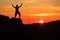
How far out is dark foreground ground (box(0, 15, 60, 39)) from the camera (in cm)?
3988

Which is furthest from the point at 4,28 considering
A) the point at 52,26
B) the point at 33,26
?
the point at 52,26

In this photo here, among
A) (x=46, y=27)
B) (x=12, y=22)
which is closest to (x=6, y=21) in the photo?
(x=12, y=22)

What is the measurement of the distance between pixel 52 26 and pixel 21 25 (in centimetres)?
515

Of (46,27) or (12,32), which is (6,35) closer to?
(12,32)

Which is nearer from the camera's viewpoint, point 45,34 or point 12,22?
point 45,34

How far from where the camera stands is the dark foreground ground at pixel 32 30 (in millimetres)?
39875

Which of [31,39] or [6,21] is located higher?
[6,21]

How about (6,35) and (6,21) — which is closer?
(6,35)

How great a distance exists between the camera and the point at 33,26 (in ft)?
136

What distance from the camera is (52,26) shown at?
40750mm

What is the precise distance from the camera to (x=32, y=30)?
40.8 meters

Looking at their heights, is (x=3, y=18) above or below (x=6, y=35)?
above

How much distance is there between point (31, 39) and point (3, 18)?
7280mm

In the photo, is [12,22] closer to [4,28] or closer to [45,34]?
[4,28]
